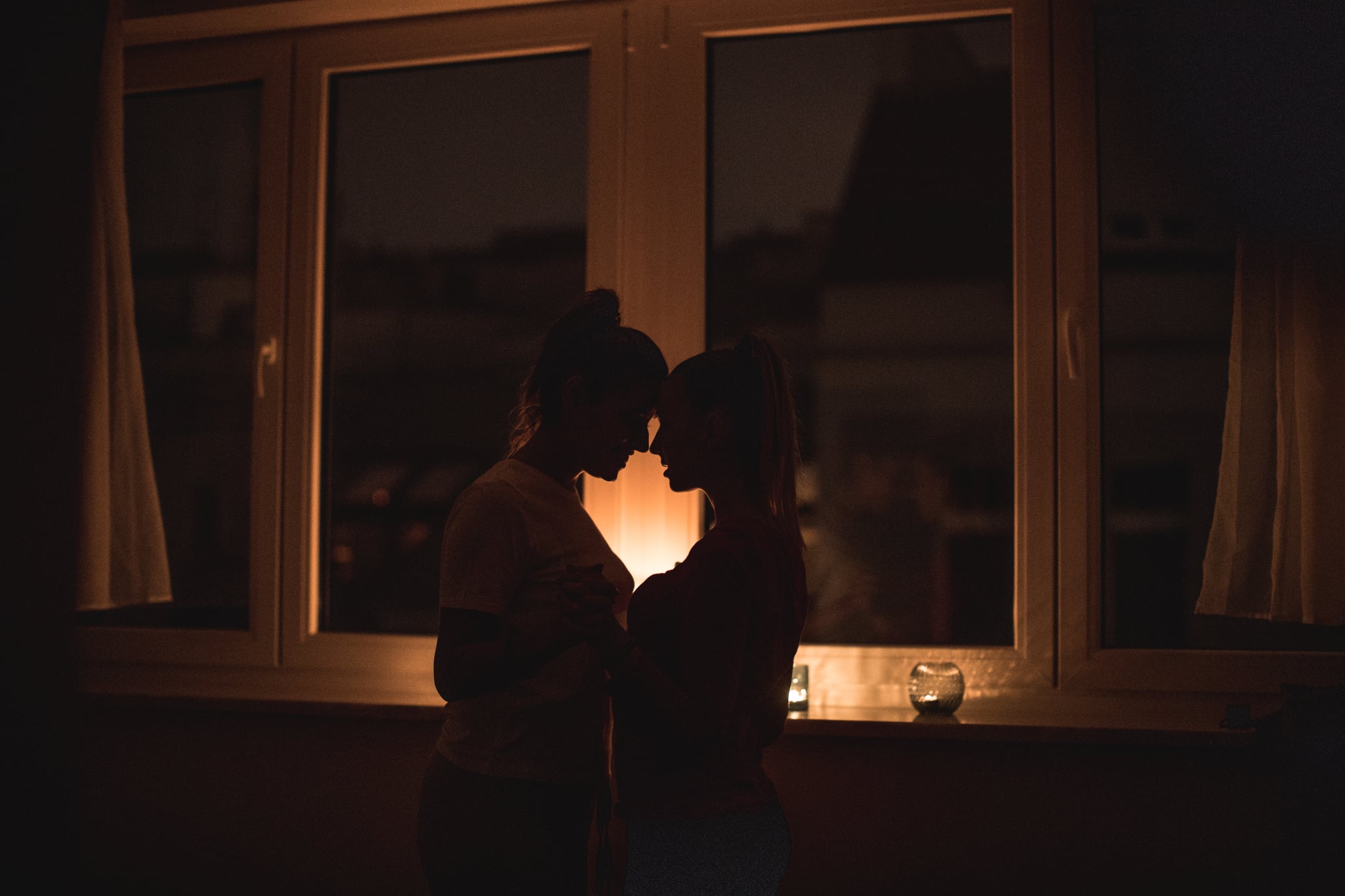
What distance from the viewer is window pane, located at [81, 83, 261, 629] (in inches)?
101

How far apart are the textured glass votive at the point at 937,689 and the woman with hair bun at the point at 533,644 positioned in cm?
85

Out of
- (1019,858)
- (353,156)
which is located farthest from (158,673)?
(1019,858)

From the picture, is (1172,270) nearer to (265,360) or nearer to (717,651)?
(717,651)

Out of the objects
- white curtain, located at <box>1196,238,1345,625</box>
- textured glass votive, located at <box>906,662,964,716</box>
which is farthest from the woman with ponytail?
white curtain, located at <box>1196,238,1345,625</box>

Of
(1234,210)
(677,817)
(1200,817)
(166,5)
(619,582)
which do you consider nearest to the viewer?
(677,817)

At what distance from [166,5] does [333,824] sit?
212cm

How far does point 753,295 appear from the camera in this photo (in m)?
2.48

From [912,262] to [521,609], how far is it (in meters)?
1.75

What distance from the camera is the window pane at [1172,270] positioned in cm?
204

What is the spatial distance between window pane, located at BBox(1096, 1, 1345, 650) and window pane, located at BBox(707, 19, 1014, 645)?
0.23m

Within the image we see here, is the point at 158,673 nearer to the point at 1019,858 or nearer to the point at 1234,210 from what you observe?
the point at 1019,858

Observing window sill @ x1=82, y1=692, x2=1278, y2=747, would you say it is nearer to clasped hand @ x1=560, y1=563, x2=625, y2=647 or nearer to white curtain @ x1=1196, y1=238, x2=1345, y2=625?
white curtain @ x1=1196, y1=238, x2=1345, y2=625

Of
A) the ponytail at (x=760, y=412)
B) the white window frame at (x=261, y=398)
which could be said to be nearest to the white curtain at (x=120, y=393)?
the white window frame at (x=261, y=398)

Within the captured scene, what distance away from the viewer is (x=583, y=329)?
4.66 ft
